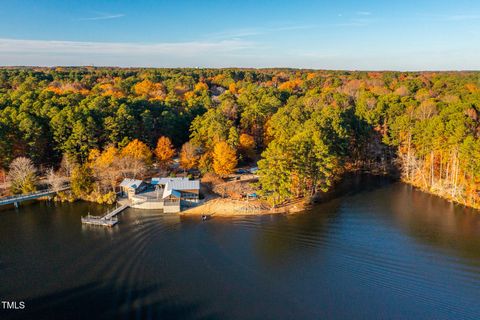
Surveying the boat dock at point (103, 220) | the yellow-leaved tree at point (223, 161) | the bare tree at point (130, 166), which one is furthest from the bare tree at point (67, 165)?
the yellow-leaved tree at point (223, 161)

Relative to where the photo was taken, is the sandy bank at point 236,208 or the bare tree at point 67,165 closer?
the sandy bank at point 236,208

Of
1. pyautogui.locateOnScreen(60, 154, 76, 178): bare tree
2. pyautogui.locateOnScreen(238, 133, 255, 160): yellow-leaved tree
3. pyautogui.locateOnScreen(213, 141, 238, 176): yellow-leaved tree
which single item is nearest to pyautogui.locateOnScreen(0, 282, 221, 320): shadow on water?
pyautogui.locateOnScreen(213, 141, 238, 176): yellow-leaved tree

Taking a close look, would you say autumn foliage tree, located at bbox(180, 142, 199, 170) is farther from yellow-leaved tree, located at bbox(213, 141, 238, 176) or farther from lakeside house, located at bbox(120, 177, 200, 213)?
lakeside house, located at bbox(120, 177, 200, 213)

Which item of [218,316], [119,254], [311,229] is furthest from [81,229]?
[311,229]

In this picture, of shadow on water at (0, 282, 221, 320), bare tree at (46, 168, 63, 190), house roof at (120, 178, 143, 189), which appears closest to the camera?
shadow on water at (0, 282, 221, 320)

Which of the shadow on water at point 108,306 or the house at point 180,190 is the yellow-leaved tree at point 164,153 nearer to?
the house at point 180,190

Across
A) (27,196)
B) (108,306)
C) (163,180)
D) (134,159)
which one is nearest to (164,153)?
(134,159)

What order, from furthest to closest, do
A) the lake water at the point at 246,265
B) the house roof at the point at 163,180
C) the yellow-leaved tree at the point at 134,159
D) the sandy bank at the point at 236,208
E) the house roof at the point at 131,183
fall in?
the yellow-leaved tree at the point at 134,159, the house roof at the point at 163,180, the house roof at the point at 131,183, the sandy bank at the point at 236,208, the lake water at the point at 246,265
